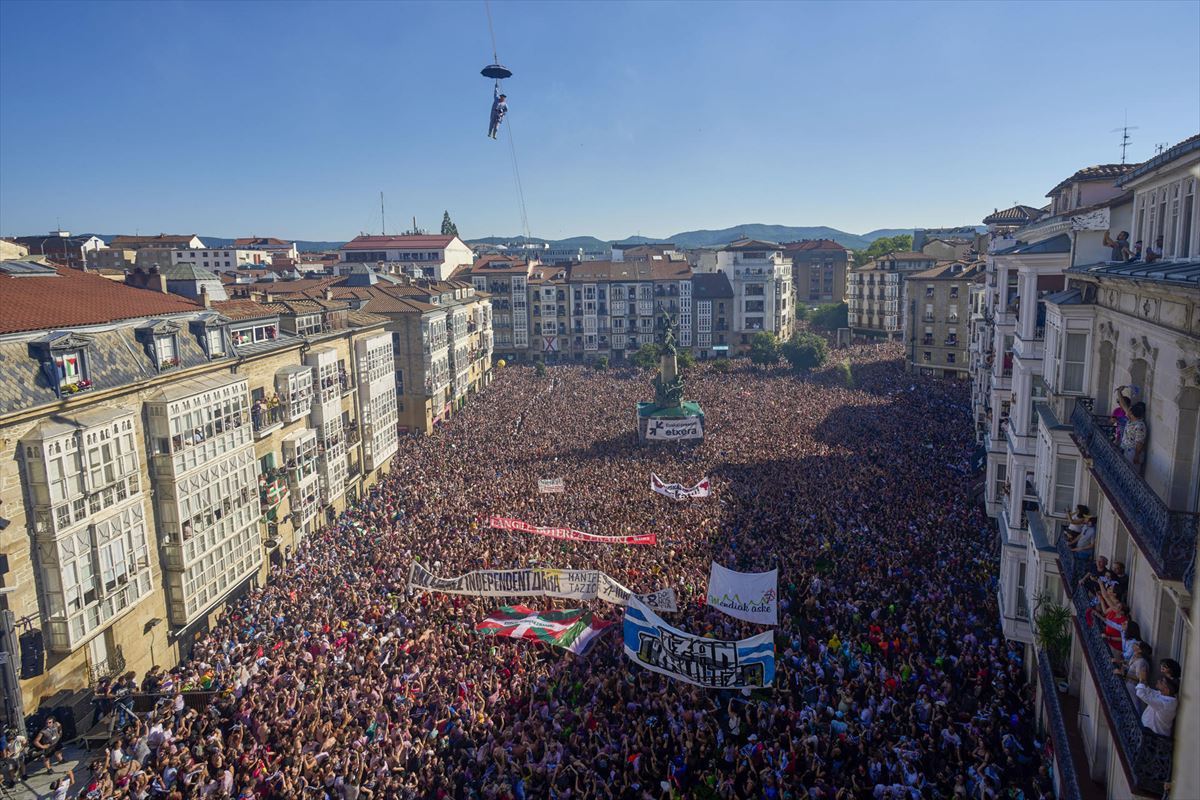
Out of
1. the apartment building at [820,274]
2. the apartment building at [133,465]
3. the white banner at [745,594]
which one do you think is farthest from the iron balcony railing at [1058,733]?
the apartment building at [820,274]

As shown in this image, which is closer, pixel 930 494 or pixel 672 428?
pixel 930 494

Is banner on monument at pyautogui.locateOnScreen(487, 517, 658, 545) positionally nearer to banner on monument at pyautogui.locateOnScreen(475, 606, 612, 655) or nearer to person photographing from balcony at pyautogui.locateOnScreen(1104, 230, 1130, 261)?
banner on monument at pyautogui.locateOnScreen(475, 606, 612, 655)

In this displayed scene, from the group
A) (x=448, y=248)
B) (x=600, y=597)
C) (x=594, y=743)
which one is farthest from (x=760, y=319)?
(x=594, y=743)

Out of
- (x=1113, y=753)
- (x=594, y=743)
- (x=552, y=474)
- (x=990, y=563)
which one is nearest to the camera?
(x=1113, y=753)

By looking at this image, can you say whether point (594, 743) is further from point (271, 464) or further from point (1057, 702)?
point (271, 464)

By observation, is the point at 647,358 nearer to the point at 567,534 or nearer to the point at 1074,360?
the point at 567,534

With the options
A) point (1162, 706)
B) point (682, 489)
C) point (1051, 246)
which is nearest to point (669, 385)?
point (682, 489)

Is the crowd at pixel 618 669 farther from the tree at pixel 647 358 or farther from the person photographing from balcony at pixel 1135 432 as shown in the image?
the tree at pixel 647 358
